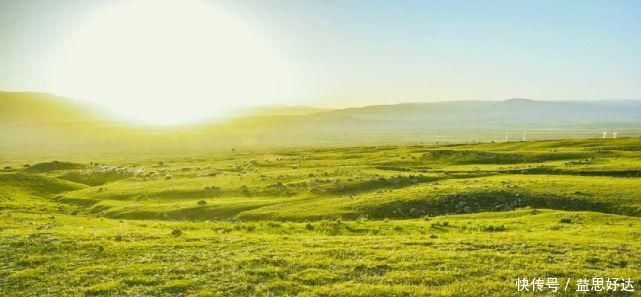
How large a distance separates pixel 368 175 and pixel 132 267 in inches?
1538

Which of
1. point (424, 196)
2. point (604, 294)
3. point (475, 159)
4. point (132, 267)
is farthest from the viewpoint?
point (475, 159)

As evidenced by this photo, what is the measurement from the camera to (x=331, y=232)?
97.2 ft

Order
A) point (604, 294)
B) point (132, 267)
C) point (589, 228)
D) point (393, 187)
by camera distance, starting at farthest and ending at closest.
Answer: point (393, 187) → point (589, 228) → point (132, 267) → point (604, 294)

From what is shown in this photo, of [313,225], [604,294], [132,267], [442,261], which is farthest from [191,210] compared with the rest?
[604,294]

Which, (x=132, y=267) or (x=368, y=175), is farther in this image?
(x=368, y=175)

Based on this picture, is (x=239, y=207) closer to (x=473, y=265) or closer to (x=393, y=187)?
(x=393, y=187)

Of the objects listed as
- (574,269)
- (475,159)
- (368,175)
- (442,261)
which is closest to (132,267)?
(442,261)

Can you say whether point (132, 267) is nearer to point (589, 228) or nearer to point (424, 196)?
point (589, 228)

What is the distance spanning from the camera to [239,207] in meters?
42.4

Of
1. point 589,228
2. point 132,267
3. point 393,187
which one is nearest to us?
point 132,267

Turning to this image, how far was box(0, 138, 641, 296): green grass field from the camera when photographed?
1742 cm

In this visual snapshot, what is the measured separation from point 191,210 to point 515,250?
29.3m

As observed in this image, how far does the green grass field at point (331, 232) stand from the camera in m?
17.4

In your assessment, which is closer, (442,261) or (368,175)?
(442,261)
